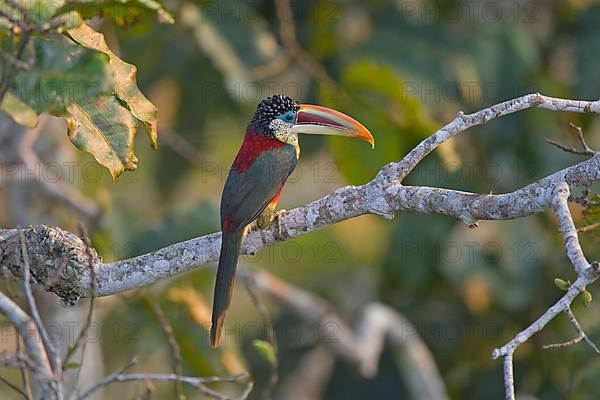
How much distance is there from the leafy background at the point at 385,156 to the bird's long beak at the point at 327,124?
71 cm

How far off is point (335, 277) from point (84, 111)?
4.34 m

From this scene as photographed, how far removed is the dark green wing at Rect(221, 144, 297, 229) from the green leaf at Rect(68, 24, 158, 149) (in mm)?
808

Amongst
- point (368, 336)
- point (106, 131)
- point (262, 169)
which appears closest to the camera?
point (106, 131)

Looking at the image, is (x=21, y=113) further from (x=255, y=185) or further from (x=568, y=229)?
(x=255, y=185)

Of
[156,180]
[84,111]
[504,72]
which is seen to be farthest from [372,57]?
[84,111]

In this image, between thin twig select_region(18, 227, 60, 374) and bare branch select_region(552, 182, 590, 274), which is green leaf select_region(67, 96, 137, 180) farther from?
bare branch select_region(552, 182, 590, 274)

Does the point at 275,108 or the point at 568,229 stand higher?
the point at 275,108

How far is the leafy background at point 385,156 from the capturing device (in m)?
5.25

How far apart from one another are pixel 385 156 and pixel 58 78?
9.34 ft

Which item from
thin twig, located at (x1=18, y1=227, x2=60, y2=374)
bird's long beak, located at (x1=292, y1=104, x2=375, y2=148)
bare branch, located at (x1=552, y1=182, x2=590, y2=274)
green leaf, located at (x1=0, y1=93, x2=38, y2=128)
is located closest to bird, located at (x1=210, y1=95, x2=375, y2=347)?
bird's long beak, located at (x1=292, y1=104, x2=375, y2=148)

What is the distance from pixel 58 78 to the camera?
254cm

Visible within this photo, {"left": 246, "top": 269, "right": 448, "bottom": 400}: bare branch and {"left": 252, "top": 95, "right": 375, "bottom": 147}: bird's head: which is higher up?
{"left": 252, "top": 95, "right": 375, "bottom": 147}: bird's head

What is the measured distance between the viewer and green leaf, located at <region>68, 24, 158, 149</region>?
2949 mm

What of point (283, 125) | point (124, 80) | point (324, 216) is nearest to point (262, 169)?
point (283, 125)
